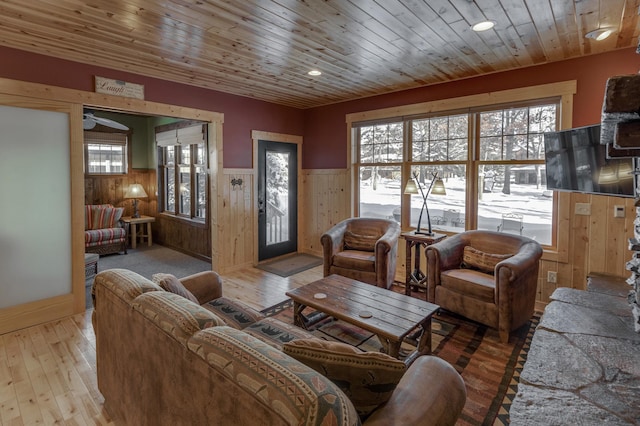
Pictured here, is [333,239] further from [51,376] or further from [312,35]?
[51,376]

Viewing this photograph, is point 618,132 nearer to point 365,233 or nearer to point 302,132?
point 365,233

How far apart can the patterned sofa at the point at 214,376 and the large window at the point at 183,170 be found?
A: 4.06 metres

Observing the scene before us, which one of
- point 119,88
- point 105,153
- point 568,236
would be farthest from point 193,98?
point 568,236

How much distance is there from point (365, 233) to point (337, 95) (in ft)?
6.77

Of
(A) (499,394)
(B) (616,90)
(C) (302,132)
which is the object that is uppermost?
(C) (302,132)

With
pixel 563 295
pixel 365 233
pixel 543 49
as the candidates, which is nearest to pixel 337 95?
pixel 365 233

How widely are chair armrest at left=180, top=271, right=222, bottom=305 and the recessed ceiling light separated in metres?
2.88

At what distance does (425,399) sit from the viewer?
125 cm

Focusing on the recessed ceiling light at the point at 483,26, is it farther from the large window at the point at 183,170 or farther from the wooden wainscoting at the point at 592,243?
the large window at the point at 183,170

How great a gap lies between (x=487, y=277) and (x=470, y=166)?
1.52m

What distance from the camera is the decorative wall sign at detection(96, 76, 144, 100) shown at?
11.6 feet

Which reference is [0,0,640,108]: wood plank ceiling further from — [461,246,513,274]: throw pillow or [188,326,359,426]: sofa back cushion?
[188,326,359,426]: sofa back cushion

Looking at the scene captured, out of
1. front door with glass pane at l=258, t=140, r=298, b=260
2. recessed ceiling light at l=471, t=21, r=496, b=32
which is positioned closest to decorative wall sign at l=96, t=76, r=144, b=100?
front door with glass pane at l=258, t=140, r=298, b=260

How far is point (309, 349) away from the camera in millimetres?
1218
